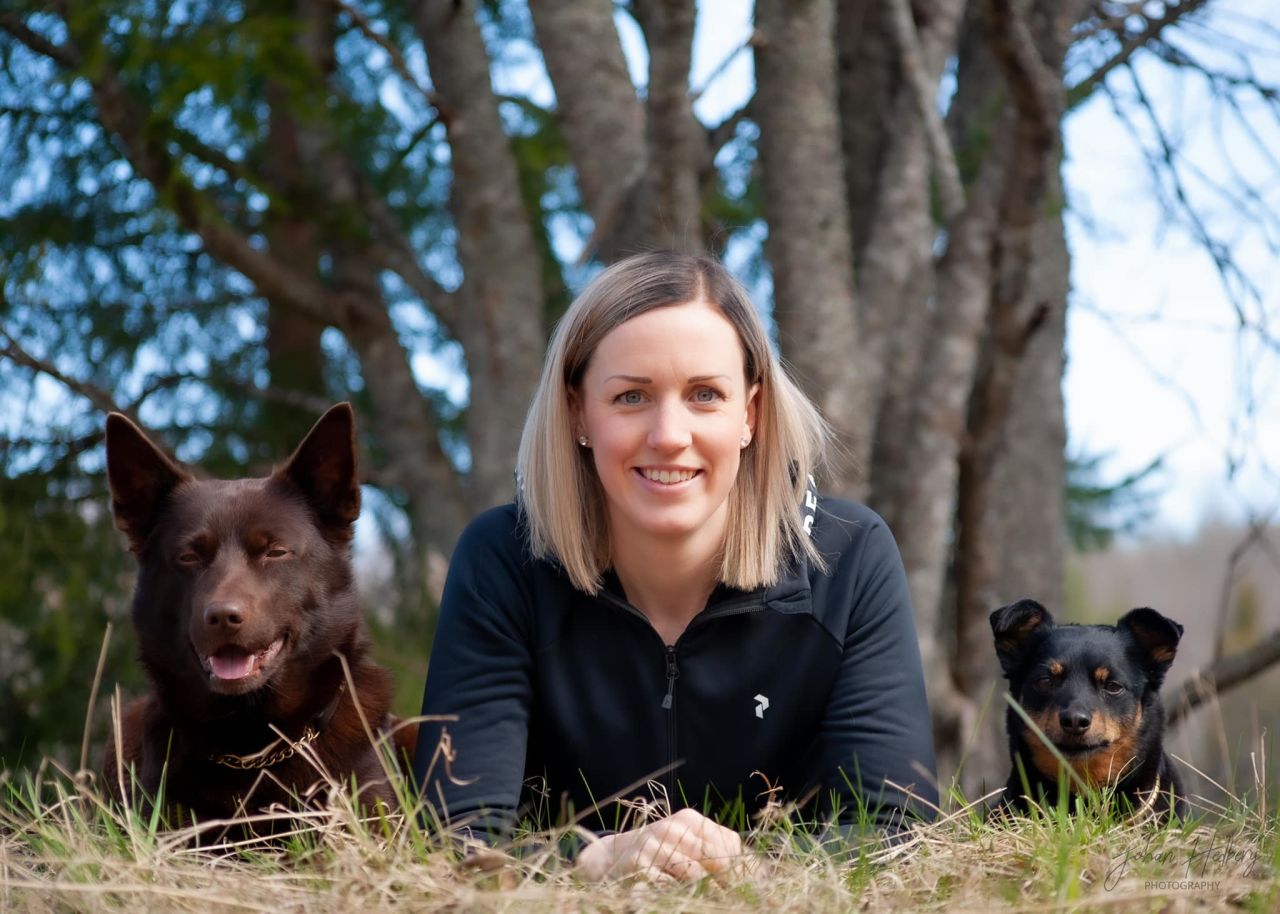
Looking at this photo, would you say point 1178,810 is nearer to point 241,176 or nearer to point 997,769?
point 997,769

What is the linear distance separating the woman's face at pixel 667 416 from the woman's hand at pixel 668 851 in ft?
2.71

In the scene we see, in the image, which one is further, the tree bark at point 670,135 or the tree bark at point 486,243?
the tree bark at point 486,243

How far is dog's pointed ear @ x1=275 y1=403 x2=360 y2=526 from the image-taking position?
10.5ft

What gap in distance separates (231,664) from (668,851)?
1.15 m

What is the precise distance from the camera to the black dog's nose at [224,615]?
282 cm

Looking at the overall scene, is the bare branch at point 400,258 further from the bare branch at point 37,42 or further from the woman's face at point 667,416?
the woman's face at point 667,416

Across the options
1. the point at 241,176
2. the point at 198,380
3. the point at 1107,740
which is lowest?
the point at 1107,740

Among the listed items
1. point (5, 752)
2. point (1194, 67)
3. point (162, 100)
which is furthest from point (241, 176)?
point (1194, 67)

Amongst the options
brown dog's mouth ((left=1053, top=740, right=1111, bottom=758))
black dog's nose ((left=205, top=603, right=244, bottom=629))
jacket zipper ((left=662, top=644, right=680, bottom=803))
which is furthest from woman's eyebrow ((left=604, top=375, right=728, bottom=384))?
brown dog's mouth ((left=1053, top=740, right=1111, bottom=758))

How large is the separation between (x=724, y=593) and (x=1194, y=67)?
4.35 metres

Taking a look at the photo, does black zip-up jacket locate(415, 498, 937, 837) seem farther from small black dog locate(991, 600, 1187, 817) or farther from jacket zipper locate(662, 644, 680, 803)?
small black dog locate(991, 600, 1187, 817)

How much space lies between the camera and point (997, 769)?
20.7ft

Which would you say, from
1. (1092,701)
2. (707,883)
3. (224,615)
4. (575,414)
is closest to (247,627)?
(224,615)

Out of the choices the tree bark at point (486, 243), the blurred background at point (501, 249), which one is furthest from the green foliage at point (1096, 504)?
the tree bark at point (486, 243)
